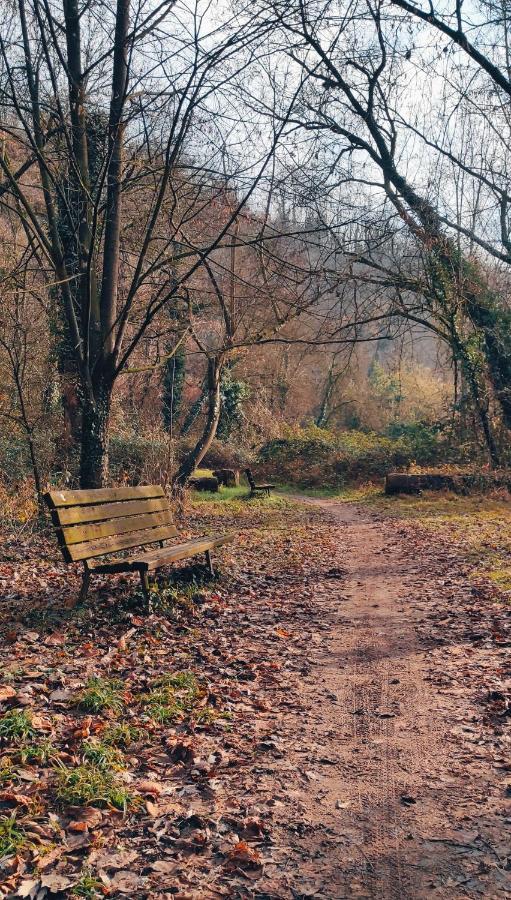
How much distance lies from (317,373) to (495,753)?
126 feet

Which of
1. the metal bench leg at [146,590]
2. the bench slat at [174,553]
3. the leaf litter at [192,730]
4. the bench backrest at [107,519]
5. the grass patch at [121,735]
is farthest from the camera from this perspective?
the metal bench leg at [146,590]

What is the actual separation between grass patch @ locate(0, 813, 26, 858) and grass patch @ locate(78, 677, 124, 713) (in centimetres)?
140

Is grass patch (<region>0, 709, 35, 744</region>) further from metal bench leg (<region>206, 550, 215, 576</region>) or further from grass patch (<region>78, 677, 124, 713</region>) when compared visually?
metal bench leg (<region>206, 550, 215, 576</region>)

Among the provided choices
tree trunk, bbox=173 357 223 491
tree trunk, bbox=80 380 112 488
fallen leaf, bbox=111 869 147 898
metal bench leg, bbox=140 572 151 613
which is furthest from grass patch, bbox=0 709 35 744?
tree trunk, bbox=173 357 223 491

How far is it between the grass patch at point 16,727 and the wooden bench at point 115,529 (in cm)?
233

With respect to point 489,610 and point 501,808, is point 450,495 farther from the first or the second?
point 501,808

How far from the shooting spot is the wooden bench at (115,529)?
6488mm

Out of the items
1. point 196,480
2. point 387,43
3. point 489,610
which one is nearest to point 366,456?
point 196,480

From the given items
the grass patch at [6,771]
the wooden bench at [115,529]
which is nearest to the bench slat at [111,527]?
the wooden bench at [115,529]

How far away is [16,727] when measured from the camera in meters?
4.04

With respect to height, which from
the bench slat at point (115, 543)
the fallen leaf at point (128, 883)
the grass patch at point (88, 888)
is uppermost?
the bench slat at point (115, 543)

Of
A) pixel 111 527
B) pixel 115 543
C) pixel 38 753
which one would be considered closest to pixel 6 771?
pixel 38 753

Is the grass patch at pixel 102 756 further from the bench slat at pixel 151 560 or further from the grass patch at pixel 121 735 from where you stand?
the bench slat at pixel 151 560

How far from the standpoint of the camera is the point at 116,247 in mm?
10062
